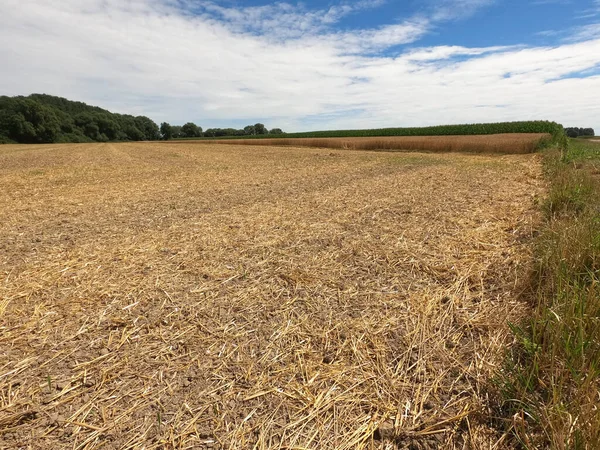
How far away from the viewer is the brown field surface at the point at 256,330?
1752 mm

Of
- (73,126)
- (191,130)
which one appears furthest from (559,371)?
(191,130)

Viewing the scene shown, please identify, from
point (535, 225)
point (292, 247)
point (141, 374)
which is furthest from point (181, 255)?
point (535, 225)

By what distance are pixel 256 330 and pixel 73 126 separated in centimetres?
10717

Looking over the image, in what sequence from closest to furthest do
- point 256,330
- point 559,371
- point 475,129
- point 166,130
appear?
1. point 559,371
2. point 256,330
3. point 475,129
4. point 166,130

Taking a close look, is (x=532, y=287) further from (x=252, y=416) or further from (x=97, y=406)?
(x=97, y=406)

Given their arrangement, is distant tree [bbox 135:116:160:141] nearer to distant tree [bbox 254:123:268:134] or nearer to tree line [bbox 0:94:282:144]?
tree line [bbox 0:94:282:144]

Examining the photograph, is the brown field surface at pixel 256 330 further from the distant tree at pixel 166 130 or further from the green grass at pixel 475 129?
the distant tree at pixel 166 130

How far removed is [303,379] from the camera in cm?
208

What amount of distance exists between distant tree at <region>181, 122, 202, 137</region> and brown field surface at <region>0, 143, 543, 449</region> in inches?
4431

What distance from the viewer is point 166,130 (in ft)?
350

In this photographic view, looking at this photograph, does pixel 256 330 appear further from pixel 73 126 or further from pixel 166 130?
pixel 166 130

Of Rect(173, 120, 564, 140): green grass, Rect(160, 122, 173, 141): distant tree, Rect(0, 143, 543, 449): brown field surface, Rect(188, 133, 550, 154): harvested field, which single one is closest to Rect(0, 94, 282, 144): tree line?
Rect(160, 122, 173, 141): distant tree

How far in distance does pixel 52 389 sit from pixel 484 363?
2768 mm

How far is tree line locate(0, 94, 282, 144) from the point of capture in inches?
2734
